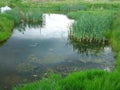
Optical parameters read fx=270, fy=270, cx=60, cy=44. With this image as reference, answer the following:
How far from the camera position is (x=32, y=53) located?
19828mm

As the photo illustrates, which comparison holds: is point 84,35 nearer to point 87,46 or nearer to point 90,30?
point 90,30

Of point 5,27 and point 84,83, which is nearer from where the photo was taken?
point 84,83

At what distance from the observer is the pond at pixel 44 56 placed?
15.6 meters

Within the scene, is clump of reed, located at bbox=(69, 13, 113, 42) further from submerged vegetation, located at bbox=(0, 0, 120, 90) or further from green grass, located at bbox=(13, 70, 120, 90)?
green grass, located at bbox=(13, 70, 120, 90)

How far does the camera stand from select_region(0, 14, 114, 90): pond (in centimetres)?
1557

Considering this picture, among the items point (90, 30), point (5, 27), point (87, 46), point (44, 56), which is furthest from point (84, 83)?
point (5, 27)

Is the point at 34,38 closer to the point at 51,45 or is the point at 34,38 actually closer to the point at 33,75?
the point at 51,45

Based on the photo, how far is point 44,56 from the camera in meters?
19.2

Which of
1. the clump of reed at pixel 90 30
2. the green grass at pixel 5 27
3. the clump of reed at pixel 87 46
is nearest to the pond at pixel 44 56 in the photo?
the clump of reed at pixel 87 46

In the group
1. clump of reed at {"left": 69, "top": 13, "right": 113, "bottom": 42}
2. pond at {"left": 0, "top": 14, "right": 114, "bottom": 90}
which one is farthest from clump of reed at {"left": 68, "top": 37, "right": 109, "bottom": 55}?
clump of reed at {"left": 69, "top": 13, "right": 113, "bottom": 42}

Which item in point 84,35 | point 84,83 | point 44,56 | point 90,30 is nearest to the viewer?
point 84,83

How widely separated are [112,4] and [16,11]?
20.8 metres

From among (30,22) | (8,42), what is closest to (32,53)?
(8,42)

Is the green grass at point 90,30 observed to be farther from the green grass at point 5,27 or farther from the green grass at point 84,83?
the green grass at point 84,83
